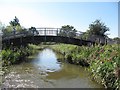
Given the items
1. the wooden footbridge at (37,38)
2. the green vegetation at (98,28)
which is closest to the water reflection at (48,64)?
the wooden footbridge at (37,38)

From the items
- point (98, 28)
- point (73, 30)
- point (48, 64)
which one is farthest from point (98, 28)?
point (48, 64)

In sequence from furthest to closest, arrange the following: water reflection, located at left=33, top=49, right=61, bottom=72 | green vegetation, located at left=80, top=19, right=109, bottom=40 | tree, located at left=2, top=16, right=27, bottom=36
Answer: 1. green vegetation, located at left=80, top=19, right=109, bottom=40
2. tree, located at left=2, top=16, right=27, bottom=36
3. water reflection, located at left=33, top=49, right=61, bottom=72

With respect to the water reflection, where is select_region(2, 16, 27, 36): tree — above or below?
above

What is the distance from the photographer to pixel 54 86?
52.9 ft

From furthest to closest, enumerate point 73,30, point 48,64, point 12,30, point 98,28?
point 98,28 → point 12,30 → point 73,30 → point 48,64

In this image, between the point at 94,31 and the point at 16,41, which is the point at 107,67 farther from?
the point at 94,31

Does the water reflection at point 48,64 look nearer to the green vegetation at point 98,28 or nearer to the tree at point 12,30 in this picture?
the tree at point 12,30

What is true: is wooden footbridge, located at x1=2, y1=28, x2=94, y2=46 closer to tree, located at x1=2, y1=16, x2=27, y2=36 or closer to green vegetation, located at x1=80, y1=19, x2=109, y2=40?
tree, located at x1=2, y1=16, x2=27, y2=36

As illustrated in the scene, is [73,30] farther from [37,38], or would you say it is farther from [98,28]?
[98,28]

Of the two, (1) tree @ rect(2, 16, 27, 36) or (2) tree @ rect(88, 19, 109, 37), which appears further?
(2) tree @ rect(88, 19, 109, 37)

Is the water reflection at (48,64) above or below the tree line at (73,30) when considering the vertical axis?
below

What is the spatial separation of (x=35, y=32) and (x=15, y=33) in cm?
289

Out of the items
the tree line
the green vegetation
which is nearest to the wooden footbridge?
the tree line

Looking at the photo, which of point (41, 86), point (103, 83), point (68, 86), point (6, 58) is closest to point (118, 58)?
point (103, 83)
